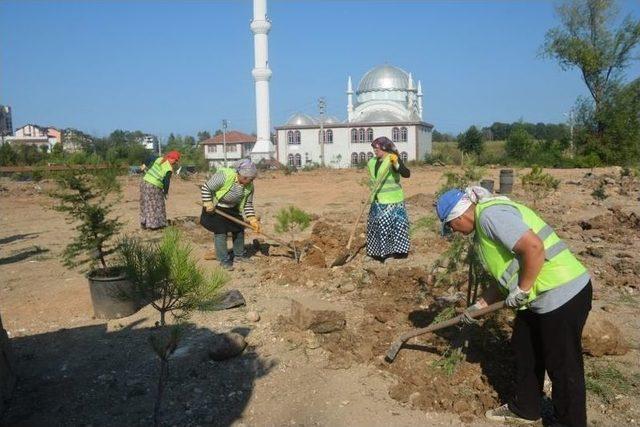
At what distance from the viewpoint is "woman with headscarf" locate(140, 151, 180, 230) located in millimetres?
9047

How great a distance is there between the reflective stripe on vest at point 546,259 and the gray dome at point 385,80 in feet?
164

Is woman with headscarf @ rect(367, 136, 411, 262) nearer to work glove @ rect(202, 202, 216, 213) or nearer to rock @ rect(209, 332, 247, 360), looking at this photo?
work glove @ rect(202, 202, 216, 213)

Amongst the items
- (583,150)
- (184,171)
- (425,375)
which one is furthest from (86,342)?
(583,150)

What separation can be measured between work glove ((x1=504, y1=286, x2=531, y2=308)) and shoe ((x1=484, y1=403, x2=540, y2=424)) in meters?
0.80

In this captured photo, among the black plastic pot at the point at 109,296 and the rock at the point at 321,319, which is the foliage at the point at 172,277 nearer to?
the rock at the point at 321,319

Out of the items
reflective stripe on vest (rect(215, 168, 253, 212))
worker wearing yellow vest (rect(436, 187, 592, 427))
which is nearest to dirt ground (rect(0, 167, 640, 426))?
worker wearing yellow vest (rect(436, 187, 592, 427))

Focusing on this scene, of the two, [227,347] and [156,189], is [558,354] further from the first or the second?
[156,189]

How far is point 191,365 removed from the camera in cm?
406

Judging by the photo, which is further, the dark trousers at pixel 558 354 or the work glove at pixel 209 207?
the work glove at pixel 209 207

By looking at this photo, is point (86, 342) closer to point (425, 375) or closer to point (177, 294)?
point (177, 294)

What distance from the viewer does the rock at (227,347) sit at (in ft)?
13.5

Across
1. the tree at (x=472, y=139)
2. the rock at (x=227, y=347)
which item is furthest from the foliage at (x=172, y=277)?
the tree at (x=472, y=139)

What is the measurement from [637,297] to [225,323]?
4.11 metres

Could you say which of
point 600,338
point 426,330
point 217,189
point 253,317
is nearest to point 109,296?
point 253,317
